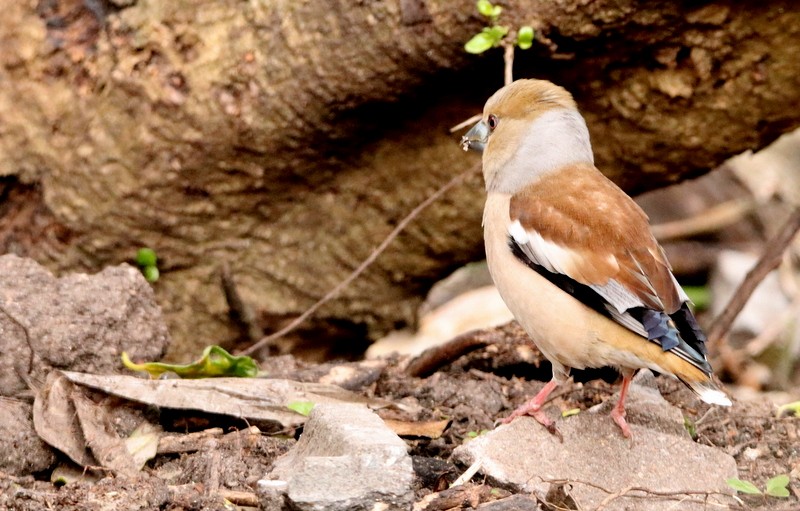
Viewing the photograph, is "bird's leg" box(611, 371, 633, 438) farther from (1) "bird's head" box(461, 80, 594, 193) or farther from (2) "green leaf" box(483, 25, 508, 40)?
(2) "green leaf" box(483, 25, 508, 40)

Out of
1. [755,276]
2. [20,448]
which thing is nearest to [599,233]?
[755,276]

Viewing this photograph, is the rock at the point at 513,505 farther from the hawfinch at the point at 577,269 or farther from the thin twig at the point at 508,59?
the thin twig at the point at 508,59

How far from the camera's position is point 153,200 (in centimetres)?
562

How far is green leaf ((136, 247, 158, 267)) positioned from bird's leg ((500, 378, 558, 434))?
2.34 meters

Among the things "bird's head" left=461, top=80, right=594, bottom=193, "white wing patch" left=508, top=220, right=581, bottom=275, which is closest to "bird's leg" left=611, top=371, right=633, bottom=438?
"white wing patch" left=508, top=220, right=581, bottom=275

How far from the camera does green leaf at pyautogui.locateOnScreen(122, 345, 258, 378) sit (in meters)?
4.36

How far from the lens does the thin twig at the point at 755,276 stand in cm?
551

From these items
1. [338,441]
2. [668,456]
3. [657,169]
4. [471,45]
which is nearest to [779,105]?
[657,169]

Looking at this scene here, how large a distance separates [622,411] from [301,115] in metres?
2.28

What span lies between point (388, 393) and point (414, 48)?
1.61 meters

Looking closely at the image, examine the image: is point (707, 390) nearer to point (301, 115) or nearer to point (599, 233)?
point (599, 233)

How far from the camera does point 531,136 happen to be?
14.7 ft

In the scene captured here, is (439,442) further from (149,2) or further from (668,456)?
(149,2)

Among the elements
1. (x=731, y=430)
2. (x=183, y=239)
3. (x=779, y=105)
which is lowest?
(x=731, y=430)
